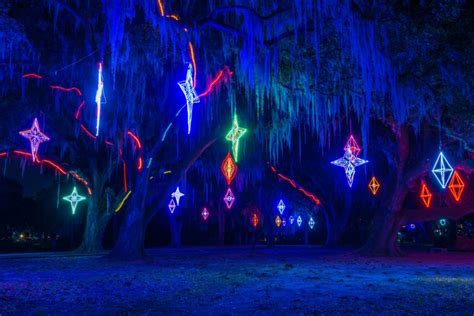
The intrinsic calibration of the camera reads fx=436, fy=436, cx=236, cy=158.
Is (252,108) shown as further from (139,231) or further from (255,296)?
(255,296)

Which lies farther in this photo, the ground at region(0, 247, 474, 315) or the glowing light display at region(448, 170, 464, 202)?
the glowing light display at region(448, 170, 464, 202)

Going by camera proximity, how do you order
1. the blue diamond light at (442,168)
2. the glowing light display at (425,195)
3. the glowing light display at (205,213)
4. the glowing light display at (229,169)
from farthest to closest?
the glowing light display at (205,213)
the glowing light display at (425,195)
the glowing light display at (229,169)
the blue diamond light at (442,168)

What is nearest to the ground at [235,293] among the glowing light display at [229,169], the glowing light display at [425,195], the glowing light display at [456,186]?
the glowing light display at [229,169]

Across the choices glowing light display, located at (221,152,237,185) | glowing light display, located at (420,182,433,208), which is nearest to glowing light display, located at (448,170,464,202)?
glowing light display, located at (420,182,433,208)

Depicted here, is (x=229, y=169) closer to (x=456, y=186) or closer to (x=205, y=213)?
(x=456, y=186)

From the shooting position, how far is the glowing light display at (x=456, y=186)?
828 inches

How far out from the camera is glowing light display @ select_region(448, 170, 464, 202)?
21.0 m

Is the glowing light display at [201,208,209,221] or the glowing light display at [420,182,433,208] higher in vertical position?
the glowing light display at [420,182,433,208]

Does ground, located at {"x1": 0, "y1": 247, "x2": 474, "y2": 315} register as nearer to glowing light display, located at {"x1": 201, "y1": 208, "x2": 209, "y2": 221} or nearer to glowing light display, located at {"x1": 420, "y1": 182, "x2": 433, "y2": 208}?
glowing light display, located at {"x1": 420, "y1": 182, "x2": 433, "y2": 208}

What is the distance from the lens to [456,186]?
2127 centimetres

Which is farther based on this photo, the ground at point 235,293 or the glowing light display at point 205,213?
the glowing light display at point 205,213

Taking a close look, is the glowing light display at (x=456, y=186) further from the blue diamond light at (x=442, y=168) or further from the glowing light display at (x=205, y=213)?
the glowing light display at (x=205, y=213)

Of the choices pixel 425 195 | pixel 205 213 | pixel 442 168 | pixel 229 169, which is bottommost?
pixel 205 213

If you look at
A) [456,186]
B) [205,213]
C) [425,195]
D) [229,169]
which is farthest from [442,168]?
[205,213]
